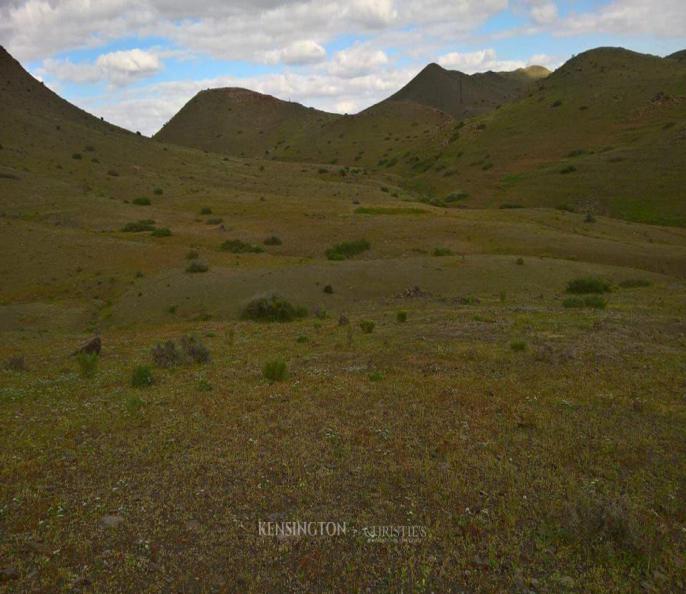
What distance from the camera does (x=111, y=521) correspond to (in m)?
6.79

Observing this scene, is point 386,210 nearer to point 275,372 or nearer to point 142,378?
point 275,372

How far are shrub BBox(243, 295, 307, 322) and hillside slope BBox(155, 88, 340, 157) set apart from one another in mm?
95280

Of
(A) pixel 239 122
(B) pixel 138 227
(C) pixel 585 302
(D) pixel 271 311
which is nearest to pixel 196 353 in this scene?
(D) pixel 271 311

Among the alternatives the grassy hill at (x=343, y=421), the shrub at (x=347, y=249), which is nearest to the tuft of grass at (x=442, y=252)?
the grassy hill at (x=343, y=421)

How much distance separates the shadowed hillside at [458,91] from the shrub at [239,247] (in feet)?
334

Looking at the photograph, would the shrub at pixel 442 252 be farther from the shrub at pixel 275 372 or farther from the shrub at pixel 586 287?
the shrub at pixel 275 372

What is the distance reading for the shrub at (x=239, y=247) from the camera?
34.7 metres

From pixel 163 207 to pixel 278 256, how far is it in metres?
19.8

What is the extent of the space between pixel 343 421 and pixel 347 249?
25.3 m

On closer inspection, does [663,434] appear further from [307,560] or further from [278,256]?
[278,256]

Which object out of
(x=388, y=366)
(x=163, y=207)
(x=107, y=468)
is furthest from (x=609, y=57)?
(x=107, y=468)

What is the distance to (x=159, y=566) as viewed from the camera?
596 centimetres

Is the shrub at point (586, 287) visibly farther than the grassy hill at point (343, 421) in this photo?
Yes

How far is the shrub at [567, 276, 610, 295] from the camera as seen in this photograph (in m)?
24.7
